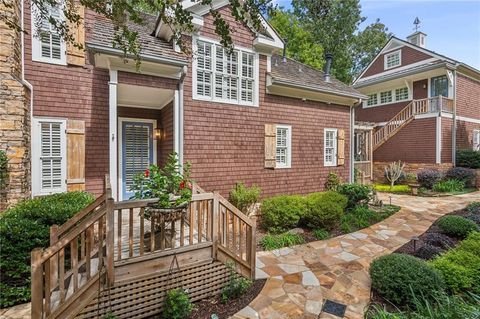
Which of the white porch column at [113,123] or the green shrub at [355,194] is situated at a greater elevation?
the white porch column at [113,123]

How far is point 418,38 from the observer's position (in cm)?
1723

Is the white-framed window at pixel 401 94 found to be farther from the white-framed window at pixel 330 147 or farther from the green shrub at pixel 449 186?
the white-framed window at pixel 330 147

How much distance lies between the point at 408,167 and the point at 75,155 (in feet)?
52.6

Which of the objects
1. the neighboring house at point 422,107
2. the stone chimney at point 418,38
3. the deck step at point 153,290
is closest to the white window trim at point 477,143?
the neighboring house at point 422,107

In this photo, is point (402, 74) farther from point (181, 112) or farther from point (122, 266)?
point (122, 266)

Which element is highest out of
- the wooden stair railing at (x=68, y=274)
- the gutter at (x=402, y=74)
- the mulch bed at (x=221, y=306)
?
the gutter at (x=402, y=74)

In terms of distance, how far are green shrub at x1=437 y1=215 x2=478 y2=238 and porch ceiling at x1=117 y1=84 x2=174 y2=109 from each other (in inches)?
302

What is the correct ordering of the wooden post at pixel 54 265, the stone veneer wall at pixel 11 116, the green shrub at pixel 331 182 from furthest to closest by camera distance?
the green shrub at pixel 331 182
the stone veneer wall at pixel 11 116
the wooden post at pixel 54 265

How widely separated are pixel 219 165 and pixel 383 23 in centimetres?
2828

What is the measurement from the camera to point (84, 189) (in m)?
6.24

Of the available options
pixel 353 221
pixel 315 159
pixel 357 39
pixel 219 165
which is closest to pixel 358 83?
pixel 357 39

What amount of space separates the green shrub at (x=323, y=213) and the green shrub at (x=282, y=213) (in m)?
0.22

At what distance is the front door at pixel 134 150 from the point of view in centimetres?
761

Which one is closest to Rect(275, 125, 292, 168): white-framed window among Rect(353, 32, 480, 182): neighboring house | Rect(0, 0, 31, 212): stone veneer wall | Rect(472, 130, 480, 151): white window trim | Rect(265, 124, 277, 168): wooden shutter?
Rect(265, 124, 277, 168): wooden shutter
